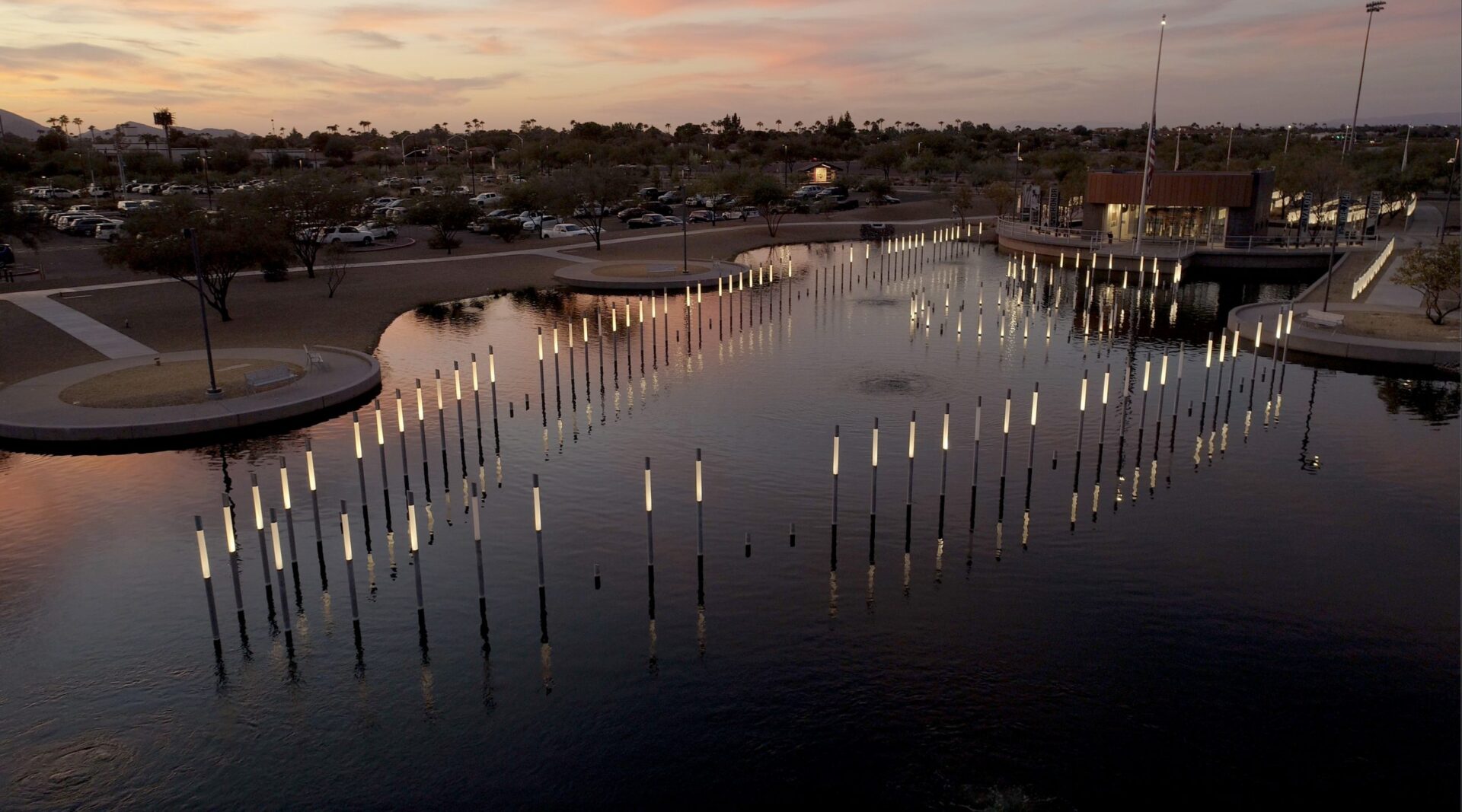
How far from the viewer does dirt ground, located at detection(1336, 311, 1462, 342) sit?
38.9m

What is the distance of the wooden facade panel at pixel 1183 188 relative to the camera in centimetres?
6912

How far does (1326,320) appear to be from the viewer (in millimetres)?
40000

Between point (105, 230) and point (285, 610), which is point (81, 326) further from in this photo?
point (105, 230)

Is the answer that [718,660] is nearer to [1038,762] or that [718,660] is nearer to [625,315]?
[1038,762]

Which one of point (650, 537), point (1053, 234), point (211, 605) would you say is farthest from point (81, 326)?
point (1053, 234)

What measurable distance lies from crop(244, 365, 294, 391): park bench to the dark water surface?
12.0ft

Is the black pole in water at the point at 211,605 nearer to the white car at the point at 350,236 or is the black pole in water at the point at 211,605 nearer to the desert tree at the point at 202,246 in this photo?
the desert tree at the point at 202,246

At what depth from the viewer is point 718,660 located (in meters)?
16.6

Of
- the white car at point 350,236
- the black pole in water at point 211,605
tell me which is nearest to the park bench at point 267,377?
the black pole in water at point 211,605

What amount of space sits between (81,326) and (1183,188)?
66.8 metres

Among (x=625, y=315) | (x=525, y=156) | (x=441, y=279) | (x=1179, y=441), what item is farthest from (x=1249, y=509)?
(x=525, y=156)

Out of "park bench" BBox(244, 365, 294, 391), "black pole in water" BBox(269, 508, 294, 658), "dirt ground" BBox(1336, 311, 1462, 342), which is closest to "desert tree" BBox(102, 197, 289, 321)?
"park bench" BBox(244, 365, 294, 391)

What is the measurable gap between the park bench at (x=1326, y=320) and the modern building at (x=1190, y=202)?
30.8m

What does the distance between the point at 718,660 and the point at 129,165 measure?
557 ft
